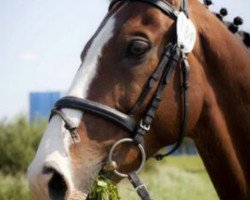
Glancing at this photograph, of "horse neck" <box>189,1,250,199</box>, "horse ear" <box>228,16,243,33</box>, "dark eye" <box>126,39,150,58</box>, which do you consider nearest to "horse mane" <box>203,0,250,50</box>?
"horse ear" <box>228,16,243,33</box>

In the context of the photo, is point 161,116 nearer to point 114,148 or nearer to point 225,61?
point 114,148

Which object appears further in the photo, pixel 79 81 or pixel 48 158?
pixel 79 81

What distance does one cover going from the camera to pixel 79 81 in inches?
134

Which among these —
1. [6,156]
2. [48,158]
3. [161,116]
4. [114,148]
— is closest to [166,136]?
[161,116]

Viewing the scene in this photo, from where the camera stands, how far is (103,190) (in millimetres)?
3576

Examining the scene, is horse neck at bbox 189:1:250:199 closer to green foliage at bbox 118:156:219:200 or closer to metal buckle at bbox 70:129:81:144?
metal buckle at bbox 70:129:81:144

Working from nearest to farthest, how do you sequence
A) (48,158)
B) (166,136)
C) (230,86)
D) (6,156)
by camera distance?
(48,158), (166,136), (230,86), (6,156)

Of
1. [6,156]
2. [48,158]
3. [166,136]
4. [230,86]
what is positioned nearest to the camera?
[48,158]

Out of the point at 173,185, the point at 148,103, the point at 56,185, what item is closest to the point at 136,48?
A: the point at 148,103

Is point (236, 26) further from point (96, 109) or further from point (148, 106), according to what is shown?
point (96, 109)

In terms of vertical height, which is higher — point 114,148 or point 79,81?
point 79,81

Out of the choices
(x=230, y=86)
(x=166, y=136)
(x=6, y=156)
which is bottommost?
(x=6, y=156)

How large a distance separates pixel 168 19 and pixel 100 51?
56 cm

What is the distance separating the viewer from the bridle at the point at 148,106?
3314 millimetres
